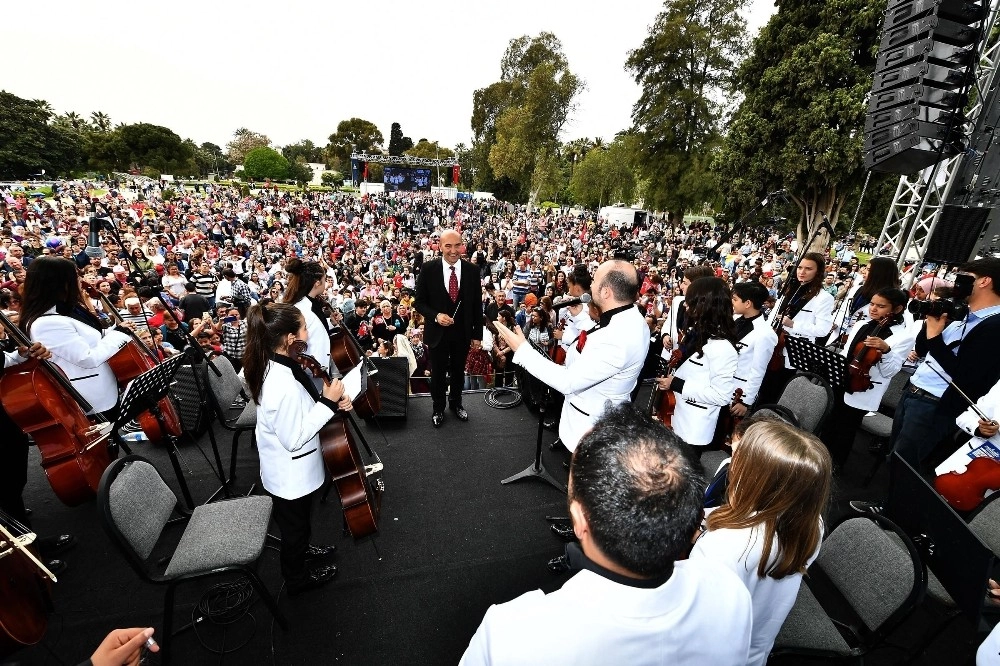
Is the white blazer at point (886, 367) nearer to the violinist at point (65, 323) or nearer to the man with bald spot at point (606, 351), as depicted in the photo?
the man with bald spot at point (606, 351)

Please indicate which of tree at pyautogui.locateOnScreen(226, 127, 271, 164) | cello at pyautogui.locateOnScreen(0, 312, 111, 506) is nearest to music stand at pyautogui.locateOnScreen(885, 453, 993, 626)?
cello at pyautogui.locateOnScreen(0, 312, 111, 506)

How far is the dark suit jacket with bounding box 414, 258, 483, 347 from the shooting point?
14.0ft

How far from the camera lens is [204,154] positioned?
7038 centimetres

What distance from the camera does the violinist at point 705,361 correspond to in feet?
9.63

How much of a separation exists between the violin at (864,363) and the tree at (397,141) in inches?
3338

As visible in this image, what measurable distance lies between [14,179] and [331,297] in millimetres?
53897

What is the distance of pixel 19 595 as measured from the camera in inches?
74.5

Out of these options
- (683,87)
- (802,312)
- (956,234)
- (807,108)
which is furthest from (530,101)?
(802,312)

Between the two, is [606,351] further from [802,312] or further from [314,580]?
[802,312]

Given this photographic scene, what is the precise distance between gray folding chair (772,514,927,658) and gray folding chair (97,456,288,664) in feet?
8.56

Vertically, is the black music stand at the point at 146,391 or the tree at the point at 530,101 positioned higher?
the tree at the point at 530,101

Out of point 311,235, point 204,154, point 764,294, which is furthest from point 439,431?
point 204,154

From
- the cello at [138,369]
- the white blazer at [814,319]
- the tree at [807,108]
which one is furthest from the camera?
the tree at [807,108]

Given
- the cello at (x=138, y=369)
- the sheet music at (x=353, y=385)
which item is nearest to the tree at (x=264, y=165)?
the cello at (x=138, y=369)
